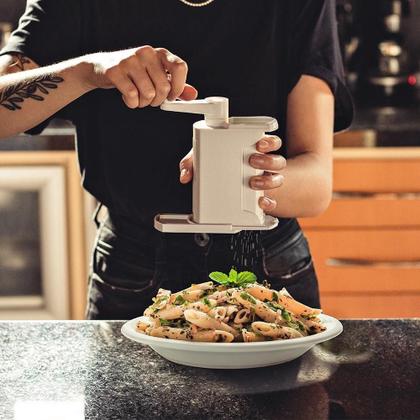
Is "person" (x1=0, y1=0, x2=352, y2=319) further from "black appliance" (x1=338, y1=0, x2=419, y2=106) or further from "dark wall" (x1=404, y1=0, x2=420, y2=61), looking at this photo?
"dark wall" (x1=404, y1=0, x2=420, y2=61)

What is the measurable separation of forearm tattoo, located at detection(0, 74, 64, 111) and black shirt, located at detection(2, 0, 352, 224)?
0.50 feet

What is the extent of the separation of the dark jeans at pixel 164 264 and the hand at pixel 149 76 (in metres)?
0.50

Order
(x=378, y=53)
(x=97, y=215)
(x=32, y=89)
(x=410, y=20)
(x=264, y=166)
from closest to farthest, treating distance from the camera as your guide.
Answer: (x=264, y=166) < (x=32, y=89) < (x=97, y=215) < (x=378, y=53) < (x=410, y=20)

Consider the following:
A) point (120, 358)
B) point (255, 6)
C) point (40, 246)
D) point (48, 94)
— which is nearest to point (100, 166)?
point (48, 94)

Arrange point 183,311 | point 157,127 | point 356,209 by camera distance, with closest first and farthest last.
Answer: point 183,311 → point 157,127 → point 356,209

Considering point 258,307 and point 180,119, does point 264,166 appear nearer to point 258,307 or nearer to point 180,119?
point 258,307

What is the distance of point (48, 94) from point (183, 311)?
19.1 inches

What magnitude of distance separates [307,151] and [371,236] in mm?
1174

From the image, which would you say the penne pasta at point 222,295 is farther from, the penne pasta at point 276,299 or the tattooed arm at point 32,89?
the tattooed arm at point 32,89

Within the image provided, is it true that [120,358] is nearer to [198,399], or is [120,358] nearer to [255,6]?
[198,399]

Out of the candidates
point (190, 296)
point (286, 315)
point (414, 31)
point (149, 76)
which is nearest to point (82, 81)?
point (149, 76)

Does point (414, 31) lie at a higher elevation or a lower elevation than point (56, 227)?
higher

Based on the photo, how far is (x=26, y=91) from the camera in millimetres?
1671

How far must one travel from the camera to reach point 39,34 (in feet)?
5.99
